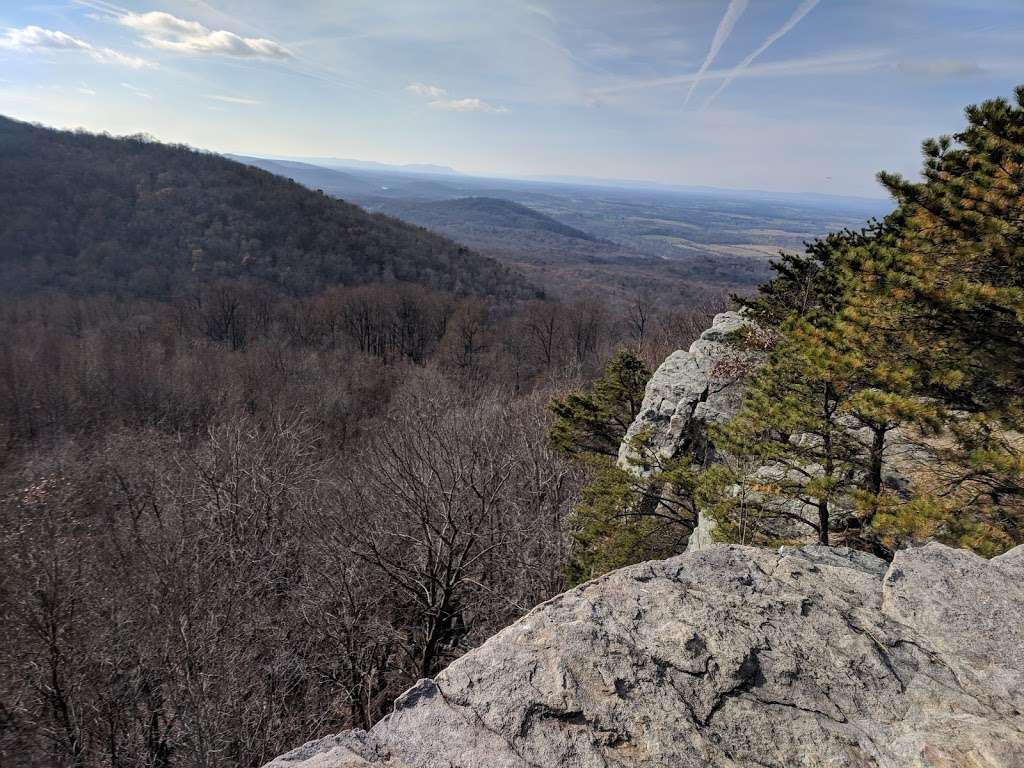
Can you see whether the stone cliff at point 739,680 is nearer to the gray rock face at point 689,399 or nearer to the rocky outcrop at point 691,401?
the rocky outcrop at point 691,401

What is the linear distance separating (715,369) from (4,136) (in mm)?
105832

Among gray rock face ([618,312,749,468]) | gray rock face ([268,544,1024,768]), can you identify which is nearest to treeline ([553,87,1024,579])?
gray rock face ([268,544,1024,768])

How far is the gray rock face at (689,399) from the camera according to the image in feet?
42.5

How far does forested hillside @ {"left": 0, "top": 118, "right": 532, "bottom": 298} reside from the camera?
57.3 m

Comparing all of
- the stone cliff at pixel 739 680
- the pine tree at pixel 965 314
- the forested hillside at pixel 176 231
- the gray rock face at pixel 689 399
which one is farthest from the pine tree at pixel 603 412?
the forested hillside at pixel 176 231

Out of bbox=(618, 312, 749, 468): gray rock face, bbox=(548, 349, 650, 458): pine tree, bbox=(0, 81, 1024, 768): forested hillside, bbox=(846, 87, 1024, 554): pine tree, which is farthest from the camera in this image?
bbox=(548, 349, 650, 458): pine tree

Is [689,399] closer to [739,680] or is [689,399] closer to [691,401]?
[691,401]

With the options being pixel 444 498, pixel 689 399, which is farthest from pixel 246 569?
pixel 689 399

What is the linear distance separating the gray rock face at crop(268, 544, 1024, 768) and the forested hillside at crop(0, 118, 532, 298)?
2467 inches

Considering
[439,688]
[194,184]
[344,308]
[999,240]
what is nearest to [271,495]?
[439,688]

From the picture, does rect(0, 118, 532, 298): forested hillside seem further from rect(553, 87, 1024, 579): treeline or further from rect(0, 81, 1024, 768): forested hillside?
rect(553, 87, 1024, 579): treeline

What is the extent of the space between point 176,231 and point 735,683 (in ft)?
261

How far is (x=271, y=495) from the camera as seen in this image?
1474 centimetres

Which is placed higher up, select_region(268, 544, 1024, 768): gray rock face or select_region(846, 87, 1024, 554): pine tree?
select_region(846, 87, 1024, 554): pine tree
